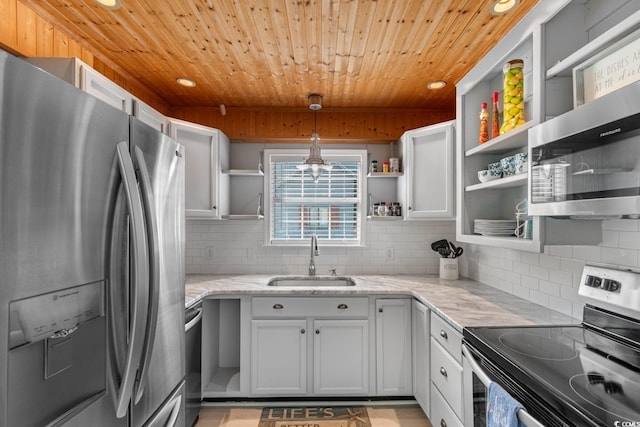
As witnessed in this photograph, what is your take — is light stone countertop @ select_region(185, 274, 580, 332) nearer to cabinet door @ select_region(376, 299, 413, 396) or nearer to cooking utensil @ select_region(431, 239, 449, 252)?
cabinet door @ select_region(376, 299, 413, 396)

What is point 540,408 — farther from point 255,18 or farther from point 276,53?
point 276,53

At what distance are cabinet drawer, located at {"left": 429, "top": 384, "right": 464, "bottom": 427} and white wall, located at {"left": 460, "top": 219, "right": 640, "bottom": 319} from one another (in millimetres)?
785

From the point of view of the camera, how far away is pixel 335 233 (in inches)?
137

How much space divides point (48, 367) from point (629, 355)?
1.81 metres

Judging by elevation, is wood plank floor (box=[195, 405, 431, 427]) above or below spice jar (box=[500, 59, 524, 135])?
below

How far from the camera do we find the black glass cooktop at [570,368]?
0.93m

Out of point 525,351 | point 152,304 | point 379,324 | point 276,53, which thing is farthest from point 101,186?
point 379,324

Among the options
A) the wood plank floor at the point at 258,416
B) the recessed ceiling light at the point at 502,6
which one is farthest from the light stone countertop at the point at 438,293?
the recessed ceiling light at the point at 502,6

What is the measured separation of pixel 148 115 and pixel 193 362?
1.69 m

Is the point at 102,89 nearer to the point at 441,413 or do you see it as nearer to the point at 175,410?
the point at 175,410

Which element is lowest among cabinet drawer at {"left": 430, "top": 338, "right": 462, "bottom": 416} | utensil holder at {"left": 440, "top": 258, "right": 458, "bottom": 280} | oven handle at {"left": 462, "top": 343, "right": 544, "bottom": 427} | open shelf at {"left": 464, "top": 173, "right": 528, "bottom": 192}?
cabinet drawer at {"left": 430, "top": 338, "right": 462, "bottom": 416}

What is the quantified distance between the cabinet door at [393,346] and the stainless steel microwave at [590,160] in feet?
4.44

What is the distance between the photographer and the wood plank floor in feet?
7.93

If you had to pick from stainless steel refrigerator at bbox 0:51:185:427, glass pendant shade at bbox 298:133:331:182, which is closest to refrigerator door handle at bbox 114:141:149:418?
stainless steel refrigerator at bbox 0:51:185:427
